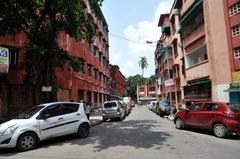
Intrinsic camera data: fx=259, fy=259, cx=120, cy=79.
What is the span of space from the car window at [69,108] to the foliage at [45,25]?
183 inches


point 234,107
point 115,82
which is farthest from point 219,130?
point 115,82

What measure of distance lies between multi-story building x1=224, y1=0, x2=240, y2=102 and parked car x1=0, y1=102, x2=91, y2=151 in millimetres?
13842

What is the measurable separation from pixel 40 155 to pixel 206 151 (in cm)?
564

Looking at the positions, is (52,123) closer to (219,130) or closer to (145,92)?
(219,130)

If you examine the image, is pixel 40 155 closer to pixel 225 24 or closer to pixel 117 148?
pixel 117 148

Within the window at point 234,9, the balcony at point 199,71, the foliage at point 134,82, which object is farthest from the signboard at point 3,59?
the foliage at point 134,82

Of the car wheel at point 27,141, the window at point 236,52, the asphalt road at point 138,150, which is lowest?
the asphalt road at point 138,150

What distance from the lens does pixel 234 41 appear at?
2142cm

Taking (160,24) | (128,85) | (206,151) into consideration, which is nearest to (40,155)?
(206,151)

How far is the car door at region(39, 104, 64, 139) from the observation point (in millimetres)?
10681

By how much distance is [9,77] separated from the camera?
2031 centimetres

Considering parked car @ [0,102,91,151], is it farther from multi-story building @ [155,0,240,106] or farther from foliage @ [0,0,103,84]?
multi-story building @ [155,0,240,106]

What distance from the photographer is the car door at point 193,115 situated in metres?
13.7

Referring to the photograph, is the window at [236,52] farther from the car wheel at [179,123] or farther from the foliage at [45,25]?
the foliage at [45,25]
